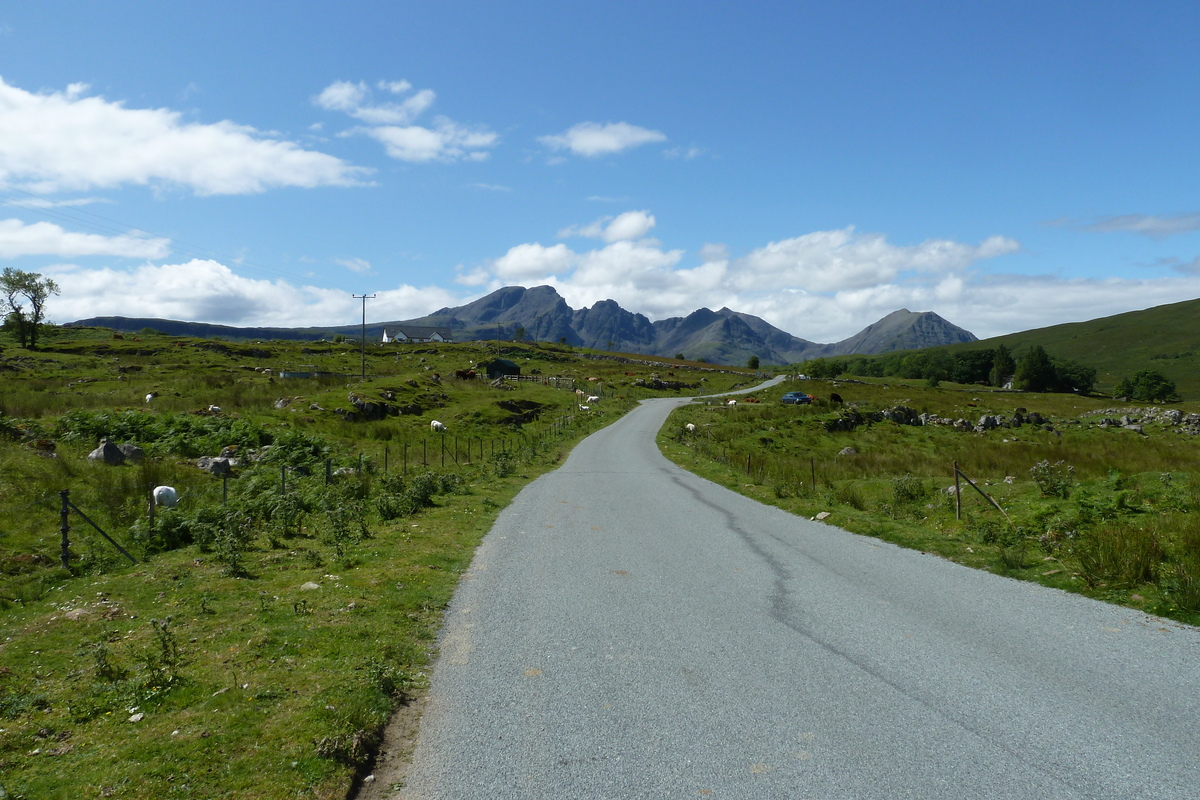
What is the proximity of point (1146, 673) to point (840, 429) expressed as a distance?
47.2 meters

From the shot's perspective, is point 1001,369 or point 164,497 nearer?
point 164,497

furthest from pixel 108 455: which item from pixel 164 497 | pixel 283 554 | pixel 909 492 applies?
pixel 909 492

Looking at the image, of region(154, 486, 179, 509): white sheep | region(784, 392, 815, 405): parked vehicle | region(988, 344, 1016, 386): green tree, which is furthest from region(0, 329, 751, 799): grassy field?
region(988, 344, 1016, 386): green tree

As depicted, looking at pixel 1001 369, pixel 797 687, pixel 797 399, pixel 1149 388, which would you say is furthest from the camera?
pixel 1001 369

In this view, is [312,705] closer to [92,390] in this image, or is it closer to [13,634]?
[13,634]

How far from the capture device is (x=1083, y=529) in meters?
12.1

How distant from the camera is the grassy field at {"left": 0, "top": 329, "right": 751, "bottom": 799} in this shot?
16.2 ft

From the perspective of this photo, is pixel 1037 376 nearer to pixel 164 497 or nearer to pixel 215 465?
pixel 215 465

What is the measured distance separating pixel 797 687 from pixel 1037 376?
473ft

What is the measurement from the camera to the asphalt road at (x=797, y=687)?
4.60 meters

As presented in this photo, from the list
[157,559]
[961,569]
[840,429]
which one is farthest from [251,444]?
[840,429]

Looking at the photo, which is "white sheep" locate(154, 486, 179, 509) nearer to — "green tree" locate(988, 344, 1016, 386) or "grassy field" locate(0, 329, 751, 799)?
"grassy field" locate(0, 329, 751, 799)

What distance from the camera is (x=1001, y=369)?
145625 mm

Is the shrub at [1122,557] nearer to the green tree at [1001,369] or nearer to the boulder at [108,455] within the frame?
the boulder at [108,455]
